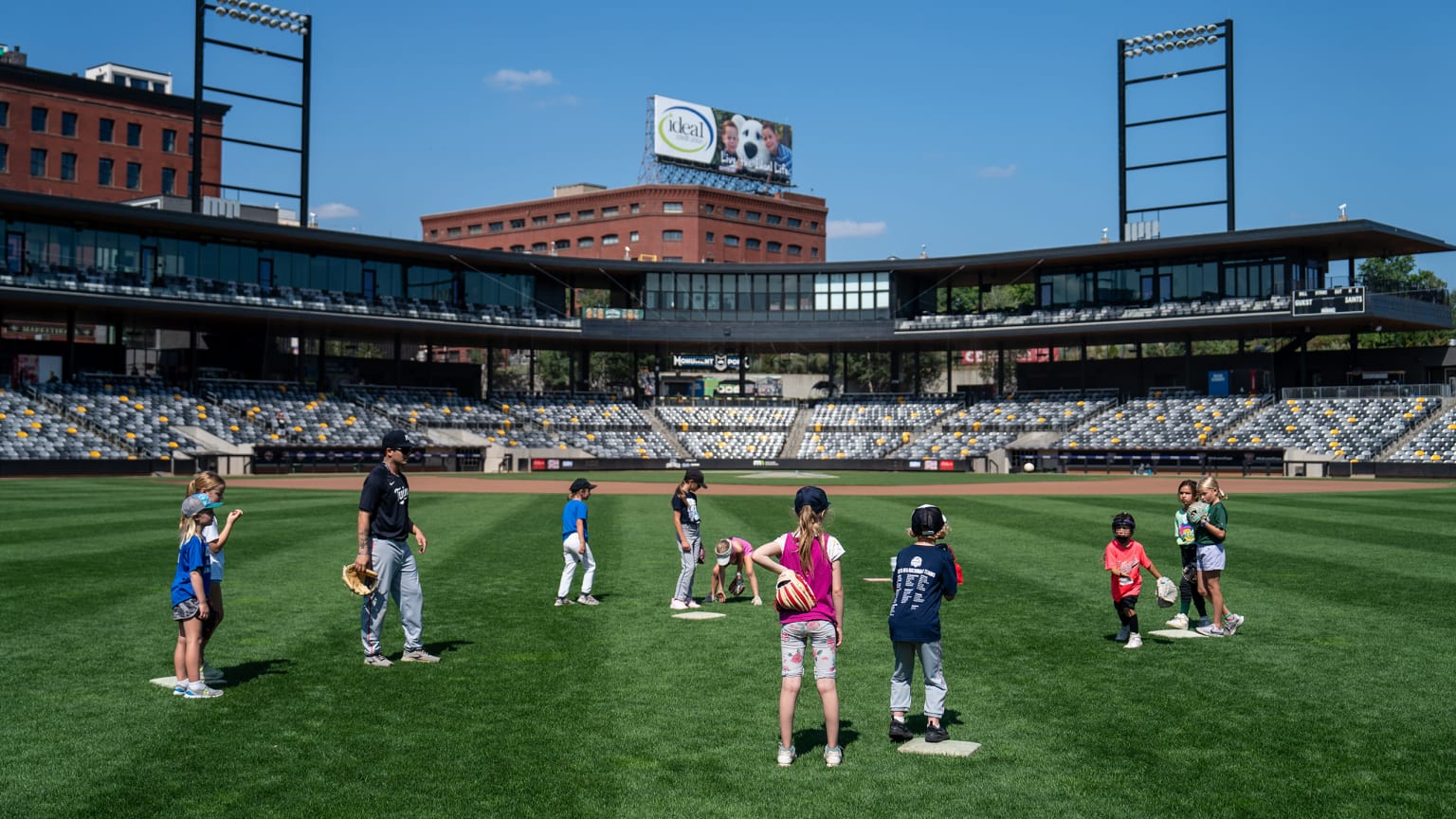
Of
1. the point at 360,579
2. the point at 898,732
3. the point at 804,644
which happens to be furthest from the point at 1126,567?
the point at 360,579

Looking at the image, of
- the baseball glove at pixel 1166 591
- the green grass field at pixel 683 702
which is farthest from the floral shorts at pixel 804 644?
the baseball glove at pixel 1166 591

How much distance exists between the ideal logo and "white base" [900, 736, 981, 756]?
353ft

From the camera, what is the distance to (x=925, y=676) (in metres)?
9.52

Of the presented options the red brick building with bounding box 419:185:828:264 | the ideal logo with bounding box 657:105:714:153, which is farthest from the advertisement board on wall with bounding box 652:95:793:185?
the red brick building with bounding box 419:185:828:264

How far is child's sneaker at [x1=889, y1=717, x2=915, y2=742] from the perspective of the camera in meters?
9.49

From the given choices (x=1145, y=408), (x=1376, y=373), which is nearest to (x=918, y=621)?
(x=1145, y=408)

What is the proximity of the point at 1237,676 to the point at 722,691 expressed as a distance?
5.35 m

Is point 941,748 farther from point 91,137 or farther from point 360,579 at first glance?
point 91,137

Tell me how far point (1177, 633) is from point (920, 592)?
6.62 m

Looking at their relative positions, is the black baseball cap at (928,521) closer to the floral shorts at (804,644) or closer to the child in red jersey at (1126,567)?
the floral shorts at (804,644)

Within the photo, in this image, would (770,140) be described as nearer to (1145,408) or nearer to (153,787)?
(1145,408)

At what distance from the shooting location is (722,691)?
1123cm

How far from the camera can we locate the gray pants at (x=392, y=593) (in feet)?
39.9

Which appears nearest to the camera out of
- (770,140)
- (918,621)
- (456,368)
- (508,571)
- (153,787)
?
(153,787)
